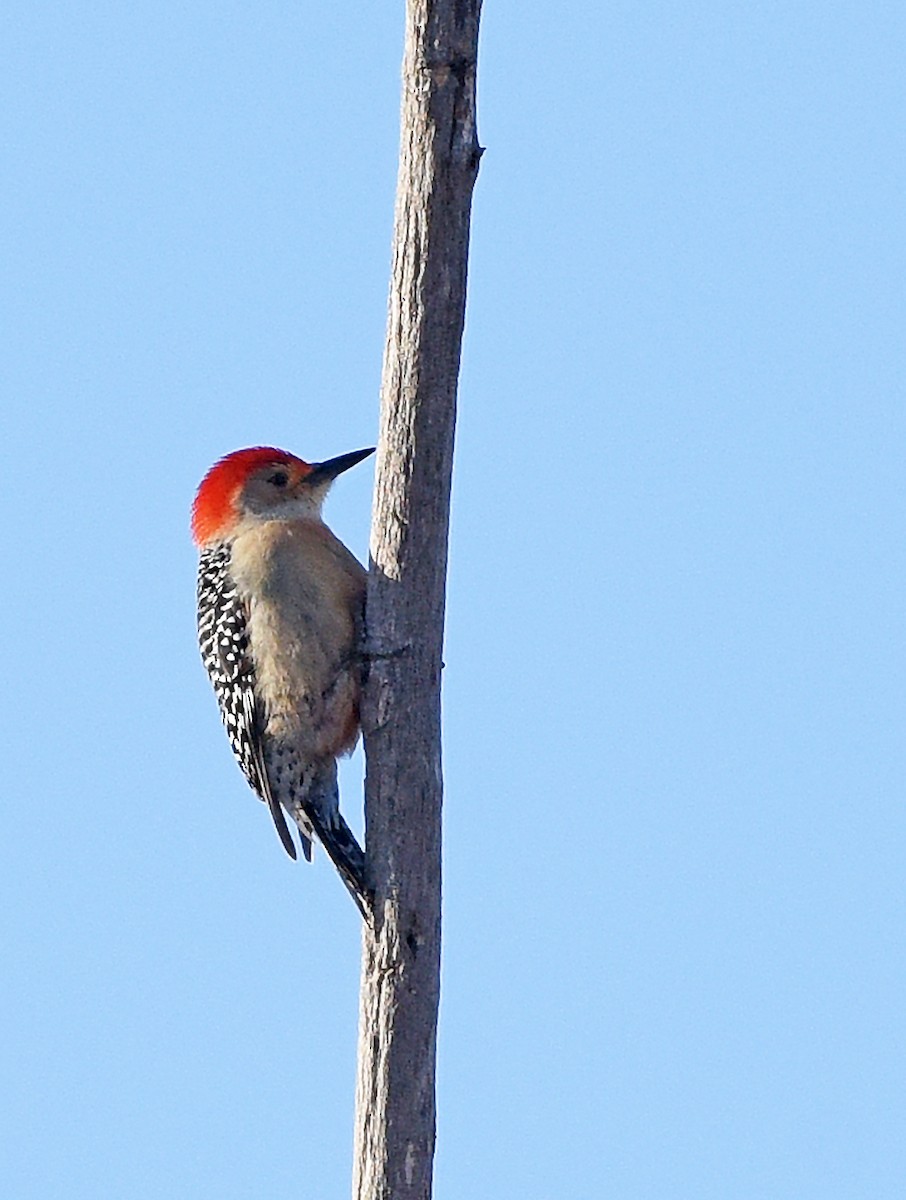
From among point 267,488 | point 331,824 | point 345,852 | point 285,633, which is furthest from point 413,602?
point 267,488

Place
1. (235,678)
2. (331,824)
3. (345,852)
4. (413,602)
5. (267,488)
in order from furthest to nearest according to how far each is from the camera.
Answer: (267,488) < (235,678) < (331,824) < (345,852) < (413,602)

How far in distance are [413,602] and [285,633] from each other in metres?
1.33

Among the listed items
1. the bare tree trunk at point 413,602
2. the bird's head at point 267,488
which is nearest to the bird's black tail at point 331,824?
the bare tree trunk at point 413,602

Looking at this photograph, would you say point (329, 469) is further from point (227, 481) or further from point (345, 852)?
point (345, 852)

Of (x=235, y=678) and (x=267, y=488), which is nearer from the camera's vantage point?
(x=235, y=678)

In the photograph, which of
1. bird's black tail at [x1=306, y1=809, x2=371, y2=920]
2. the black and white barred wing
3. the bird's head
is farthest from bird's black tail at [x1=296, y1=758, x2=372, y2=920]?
the bird's head

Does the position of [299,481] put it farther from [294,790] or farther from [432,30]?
[432,30]

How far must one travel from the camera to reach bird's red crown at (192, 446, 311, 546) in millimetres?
7465

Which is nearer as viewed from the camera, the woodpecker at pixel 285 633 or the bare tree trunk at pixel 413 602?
the bare tree trunk at pixel 413 602

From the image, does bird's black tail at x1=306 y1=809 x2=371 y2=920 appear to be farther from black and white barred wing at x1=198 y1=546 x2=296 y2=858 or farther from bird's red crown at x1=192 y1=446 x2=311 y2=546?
bird's red crown at x1=192 y1=446 x2=311 y2=546

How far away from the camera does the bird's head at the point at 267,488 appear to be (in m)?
7.43

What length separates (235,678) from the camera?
7.02 metres

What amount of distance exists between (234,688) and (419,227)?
256 cm

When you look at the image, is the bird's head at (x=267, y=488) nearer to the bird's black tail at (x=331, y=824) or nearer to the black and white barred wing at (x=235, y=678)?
the black and white barred wing at (x=235, y=678)
